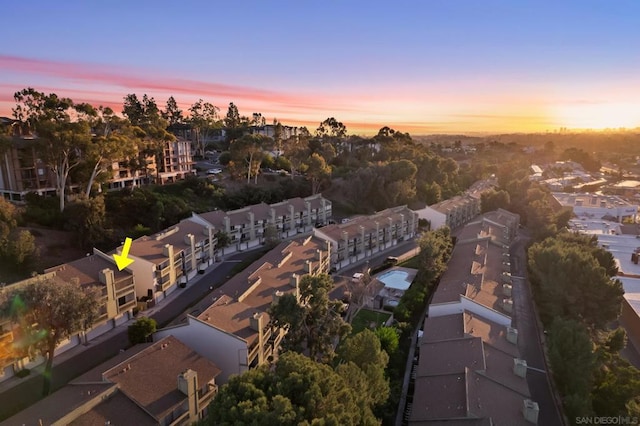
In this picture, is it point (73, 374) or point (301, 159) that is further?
point (301, 159)

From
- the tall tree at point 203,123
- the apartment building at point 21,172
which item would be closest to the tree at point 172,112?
the tall tree at point 203,123

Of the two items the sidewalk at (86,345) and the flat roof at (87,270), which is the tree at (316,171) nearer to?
the sidewalk at (86,345)

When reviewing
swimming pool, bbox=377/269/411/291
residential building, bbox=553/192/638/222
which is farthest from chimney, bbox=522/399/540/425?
residential building, bbox=553/192/638/222

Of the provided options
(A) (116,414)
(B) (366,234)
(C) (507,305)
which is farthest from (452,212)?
(A) (116,414)

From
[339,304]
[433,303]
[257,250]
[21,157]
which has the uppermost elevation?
[21,157]

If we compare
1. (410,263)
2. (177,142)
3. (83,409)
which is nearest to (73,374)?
(83,409)

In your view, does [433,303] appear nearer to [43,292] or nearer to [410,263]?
[410,263]

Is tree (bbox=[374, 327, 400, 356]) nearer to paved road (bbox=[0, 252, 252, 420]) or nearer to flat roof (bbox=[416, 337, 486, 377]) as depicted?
flat roof (bbox=[416, 337, 486, 377])
